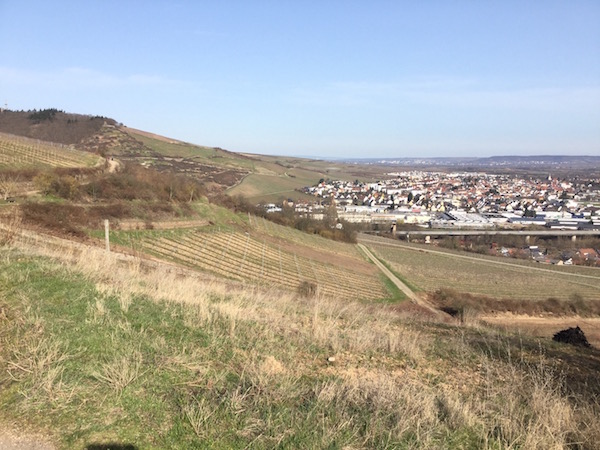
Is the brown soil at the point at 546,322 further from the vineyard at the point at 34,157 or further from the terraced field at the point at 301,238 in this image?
the vineyard at the point at 34,157

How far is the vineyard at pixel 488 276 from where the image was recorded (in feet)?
127

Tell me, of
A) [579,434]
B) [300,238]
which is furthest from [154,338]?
[300,238]

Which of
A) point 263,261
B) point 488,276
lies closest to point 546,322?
point 488,276

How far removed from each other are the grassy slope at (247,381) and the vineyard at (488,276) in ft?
112

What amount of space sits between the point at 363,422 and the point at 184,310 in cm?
411

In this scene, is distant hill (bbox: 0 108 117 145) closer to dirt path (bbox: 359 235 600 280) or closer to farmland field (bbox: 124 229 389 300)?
farmland field (bbox: 124 229 389 300)

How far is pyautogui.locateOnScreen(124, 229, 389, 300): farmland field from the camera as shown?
94.0ft

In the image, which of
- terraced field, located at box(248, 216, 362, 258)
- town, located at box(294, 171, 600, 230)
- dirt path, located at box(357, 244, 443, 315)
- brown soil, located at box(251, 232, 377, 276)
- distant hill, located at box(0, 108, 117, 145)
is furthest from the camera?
town, located at box(294, 171, 600, 230)

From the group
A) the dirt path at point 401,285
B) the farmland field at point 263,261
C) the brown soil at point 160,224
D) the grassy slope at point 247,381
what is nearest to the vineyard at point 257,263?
the farmland field at point 263,261

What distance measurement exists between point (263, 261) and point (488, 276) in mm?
26610

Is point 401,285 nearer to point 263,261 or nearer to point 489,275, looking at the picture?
point 489,275

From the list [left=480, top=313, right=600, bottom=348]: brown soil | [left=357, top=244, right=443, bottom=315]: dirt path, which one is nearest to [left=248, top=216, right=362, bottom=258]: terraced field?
[left=357, top=244, right=443, bottom=315]: dirt path

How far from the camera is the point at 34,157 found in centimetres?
4369

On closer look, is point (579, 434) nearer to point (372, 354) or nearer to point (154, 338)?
point (372, 354)
